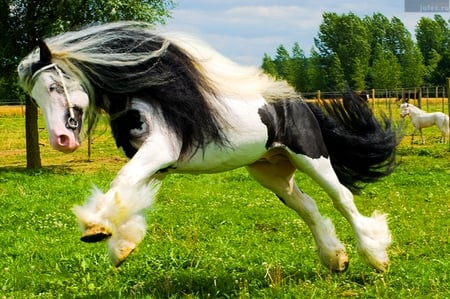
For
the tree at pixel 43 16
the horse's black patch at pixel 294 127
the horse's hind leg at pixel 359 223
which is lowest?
the horse's hind leg at pixel 359 223

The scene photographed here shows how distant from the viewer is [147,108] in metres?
4.32

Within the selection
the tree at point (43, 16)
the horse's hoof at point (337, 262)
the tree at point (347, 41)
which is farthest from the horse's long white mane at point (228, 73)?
the tree at point (347, 41)

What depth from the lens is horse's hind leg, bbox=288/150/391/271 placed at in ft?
17.8

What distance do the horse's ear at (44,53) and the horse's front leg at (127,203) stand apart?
2.68 ft

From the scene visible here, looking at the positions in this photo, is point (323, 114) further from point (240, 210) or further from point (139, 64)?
point (240, 210)

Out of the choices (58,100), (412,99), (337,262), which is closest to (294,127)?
(337,262)

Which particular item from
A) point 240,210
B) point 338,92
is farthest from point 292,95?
point 240,210

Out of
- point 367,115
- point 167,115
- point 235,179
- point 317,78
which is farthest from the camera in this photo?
point 317,78

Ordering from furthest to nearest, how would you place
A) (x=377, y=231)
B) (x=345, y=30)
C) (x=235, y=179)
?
1. (x=345, y=30)
2. (x=235, y=179)
3. (x=377, y=231)

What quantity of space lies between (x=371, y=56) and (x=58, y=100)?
237 ft

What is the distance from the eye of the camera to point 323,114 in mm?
5770

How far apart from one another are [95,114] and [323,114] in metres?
2.14

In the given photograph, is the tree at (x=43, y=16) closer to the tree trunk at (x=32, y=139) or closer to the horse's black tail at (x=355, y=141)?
the tree trunk at (x=32, y=139)

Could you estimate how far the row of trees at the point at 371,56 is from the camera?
66000 mm
